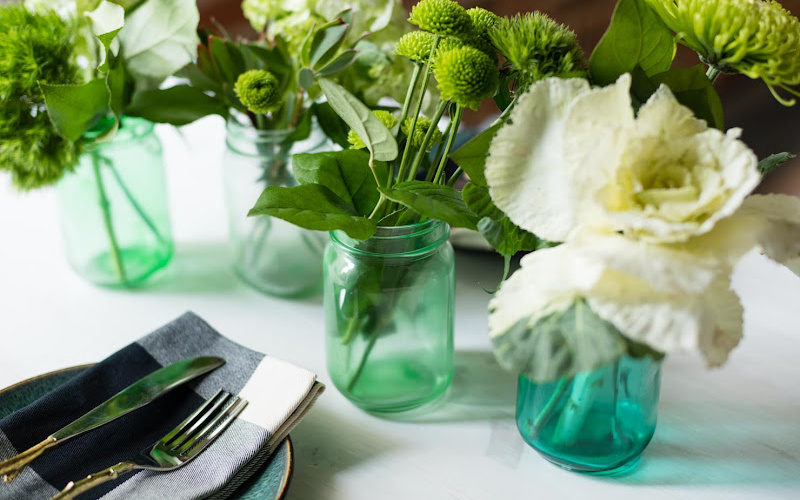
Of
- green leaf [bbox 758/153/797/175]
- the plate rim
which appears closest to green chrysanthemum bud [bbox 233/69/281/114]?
the plate rim

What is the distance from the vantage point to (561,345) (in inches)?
14.9

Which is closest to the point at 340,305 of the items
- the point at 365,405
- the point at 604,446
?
the point at 365,405

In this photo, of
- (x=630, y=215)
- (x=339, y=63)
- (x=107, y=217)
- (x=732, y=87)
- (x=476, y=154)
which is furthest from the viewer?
(x=732, y=87)

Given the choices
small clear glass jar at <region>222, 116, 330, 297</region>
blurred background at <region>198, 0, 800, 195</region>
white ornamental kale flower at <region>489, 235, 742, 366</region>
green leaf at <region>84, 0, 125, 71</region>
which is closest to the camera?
white ornamental kale flower at <region>489, 235, 742, 366</region>

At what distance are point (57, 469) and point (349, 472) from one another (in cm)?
19

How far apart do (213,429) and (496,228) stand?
9.6 inches

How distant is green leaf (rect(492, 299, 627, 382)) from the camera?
1.22ft

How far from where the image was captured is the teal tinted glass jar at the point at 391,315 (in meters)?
0.52

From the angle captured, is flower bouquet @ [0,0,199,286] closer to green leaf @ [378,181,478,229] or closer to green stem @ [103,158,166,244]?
green stem @ [103,158,166,244]

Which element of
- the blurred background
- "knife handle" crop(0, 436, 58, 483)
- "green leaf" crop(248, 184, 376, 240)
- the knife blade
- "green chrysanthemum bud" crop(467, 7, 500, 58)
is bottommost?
the blurred background

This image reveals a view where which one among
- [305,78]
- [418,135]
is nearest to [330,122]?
[305,78]

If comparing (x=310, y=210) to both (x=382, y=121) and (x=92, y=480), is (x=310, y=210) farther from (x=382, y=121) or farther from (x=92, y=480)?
(x=92, y=480)

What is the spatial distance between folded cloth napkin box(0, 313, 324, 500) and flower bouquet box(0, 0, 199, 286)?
18 cm

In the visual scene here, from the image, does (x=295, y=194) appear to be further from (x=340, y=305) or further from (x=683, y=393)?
(x=683, y=393)
